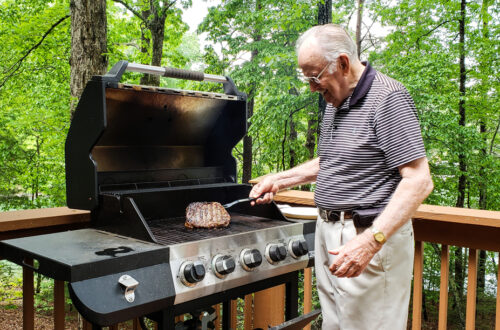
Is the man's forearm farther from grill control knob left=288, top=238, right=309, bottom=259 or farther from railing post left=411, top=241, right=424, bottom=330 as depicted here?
railing post left=411, top=241, right=424, bottom=330

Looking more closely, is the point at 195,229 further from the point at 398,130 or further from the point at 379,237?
the point at 398,130

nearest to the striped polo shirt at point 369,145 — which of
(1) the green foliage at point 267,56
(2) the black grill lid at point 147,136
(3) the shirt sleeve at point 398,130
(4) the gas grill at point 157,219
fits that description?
(3) the shirt sleeve at point 398,130

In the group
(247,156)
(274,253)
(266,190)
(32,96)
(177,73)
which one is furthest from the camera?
(247,156)

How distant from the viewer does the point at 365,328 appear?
1458 mm

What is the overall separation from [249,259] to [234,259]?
0.20 ft

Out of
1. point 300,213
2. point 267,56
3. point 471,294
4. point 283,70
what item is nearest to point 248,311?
→ point 300,213

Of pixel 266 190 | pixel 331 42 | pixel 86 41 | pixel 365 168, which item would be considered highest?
pixel 86 41

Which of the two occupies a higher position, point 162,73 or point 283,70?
point 283,70

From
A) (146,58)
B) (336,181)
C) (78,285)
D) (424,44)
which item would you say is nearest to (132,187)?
(78,285)

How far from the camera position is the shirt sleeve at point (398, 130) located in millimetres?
1271

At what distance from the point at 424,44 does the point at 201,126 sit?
773cm

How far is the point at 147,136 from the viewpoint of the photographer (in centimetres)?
193

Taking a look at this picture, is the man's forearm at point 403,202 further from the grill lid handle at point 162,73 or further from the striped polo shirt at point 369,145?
the grill lid handle at point 162,73

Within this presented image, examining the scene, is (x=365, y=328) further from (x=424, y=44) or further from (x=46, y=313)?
(x=424, y=44)
